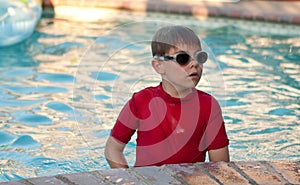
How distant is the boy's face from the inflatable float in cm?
478

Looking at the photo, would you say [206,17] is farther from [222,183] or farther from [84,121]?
[222,183]

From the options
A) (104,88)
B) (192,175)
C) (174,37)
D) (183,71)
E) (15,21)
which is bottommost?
(104,88)

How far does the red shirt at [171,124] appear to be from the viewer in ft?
10.1

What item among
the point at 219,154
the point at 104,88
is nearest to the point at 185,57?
the point at 219,154

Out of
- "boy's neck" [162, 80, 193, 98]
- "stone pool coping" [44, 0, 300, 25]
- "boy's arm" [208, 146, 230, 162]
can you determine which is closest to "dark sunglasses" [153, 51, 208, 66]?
"boy's neck" [162, 80, 193, 98]

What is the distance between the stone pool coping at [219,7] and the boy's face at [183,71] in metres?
6.09

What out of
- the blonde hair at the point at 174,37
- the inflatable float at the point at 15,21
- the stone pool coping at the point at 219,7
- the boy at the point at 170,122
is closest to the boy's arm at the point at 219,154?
the boy at the point at 170,122

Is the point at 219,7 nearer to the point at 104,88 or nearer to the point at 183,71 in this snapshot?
the point at 104,88

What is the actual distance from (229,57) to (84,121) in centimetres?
294

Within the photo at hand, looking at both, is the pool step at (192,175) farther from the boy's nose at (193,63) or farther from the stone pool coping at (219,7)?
the stone pool coping at (219,7)

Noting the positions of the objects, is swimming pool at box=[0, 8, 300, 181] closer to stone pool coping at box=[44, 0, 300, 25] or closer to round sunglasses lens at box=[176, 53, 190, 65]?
stone pool coping at box=[44, 0, 300, 25]

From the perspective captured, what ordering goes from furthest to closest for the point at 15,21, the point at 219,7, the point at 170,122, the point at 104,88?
the point at 219,7 < the point at 15,21 < the point at 104,88 < the point at 170,122

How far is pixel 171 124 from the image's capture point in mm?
3070

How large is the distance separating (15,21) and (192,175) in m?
5.33
